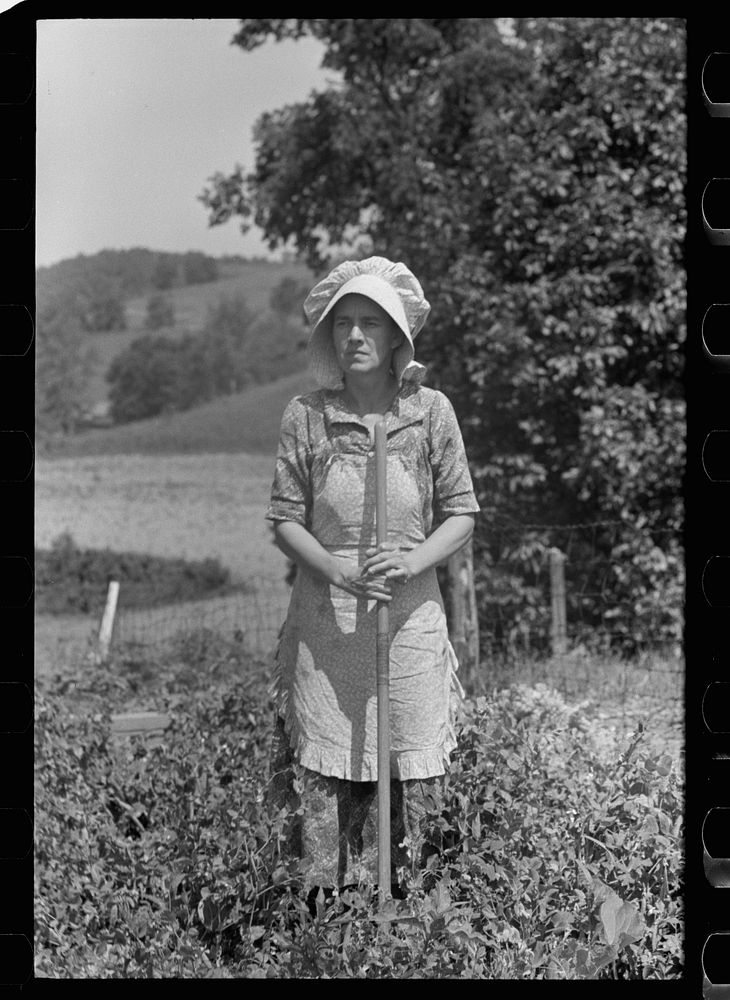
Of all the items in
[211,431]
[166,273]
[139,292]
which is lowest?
[211,431]

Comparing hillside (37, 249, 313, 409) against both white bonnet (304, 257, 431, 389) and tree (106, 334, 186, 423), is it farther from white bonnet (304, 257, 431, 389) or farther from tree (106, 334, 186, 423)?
white bonnet (304, 257, 431, 389)

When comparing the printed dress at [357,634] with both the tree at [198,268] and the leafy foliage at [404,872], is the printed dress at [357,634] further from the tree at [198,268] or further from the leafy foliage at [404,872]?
the tree at [198,268]

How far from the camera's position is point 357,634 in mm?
3400

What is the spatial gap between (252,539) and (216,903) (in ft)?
46.4

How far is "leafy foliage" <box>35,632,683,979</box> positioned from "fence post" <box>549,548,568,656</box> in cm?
355

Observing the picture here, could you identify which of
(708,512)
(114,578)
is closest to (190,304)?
(114,578)

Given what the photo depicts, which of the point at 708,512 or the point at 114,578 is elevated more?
the point at 708,512

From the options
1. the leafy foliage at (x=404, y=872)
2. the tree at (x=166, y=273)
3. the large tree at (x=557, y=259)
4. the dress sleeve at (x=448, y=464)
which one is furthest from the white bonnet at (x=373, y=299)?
the tree at (x=166, y=273)

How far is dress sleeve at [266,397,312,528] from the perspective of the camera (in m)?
3.44
